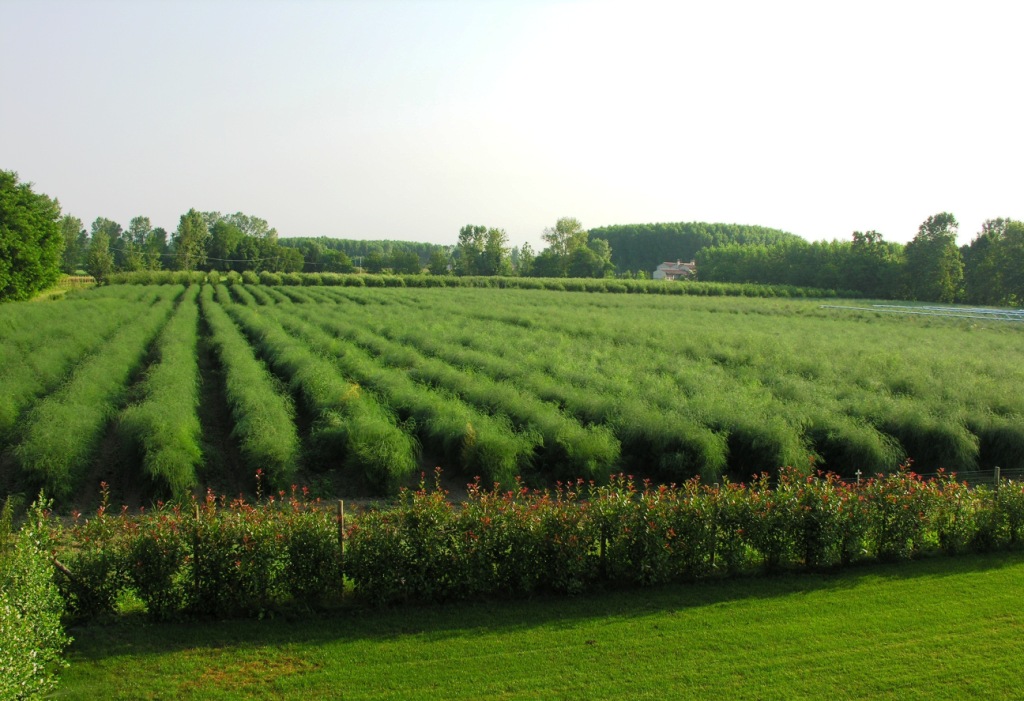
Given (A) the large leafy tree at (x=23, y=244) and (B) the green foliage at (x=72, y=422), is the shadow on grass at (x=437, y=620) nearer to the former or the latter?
(B) the green foliage at (x=72, y=422)

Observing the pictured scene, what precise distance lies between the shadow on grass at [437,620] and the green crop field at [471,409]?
5.10 m

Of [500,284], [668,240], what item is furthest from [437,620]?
[668,240]

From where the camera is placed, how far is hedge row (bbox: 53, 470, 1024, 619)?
318 inches

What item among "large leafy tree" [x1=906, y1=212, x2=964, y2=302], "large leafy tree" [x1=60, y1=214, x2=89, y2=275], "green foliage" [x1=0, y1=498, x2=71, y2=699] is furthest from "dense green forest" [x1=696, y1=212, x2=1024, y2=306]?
"large leafy tree" [x1=60, y1=214, x2=89, y2=275]

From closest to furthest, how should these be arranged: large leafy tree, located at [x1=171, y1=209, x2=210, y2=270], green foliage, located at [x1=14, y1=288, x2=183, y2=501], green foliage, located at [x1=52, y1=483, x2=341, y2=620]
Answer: green foliage, located at [x1=52, y1=483, x2=341, y2=620] < green foliage, located at [x1=14, y1=288, x2=183, y2=501] < large leafy tree, located at [x1=171, y1=209, x2=210, y2=270]

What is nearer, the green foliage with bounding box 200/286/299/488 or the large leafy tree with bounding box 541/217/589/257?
the green foliage with bounding box 200/286/299/488

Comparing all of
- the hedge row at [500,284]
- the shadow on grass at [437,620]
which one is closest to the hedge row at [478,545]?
the shadow on grass at [437,620]

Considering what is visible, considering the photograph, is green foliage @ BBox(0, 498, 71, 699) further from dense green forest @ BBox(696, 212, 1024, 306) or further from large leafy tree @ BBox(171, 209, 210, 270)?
large leafy tree @ BBox(171, 209, 210, 270)

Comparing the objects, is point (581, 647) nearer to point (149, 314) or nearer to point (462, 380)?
point (462, 380)

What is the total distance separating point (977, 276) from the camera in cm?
8219

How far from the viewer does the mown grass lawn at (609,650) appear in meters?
6.71

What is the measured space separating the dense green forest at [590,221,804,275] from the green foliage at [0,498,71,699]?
175269 mm

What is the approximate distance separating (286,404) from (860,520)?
13619 mm

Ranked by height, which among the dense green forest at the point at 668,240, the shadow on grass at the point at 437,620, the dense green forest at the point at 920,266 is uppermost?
the dense green forest at the point at 668,240
